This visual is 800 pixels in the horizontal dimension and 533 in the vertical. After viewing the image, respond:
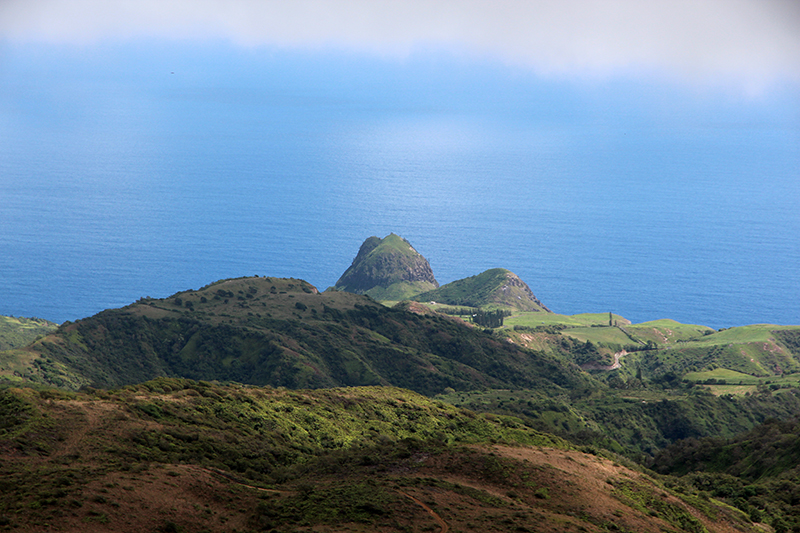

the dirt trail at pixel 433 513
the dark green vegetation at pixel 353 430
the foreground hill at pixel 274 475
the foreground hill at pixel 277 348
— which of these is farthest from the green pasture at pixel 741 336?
the dirt trail at pixel 433 513

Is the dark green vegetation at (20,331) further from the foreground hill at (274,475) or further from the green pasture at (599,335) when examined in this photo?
the green pasture at (599,335)

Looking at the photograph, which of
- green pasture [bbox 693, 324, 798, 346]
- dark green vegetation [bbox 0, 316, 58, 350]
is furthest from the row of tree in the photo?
dark green vegetation [bbox 0, 316, 58, 350]

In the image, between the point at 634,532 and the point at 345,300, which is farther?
the point at 345,300

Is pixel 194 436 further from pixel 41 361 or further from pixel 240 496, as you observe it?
pixel 41 361

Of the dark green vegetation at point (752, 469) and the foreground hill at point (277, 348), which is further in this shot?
the foreground hill at point (277, 348)

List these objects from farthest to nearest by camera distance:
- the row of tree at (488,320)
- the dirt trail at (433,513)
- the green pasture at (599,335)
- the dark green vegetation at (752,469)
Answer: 1. the green pasture at (599,335)
2. the row of tree at (488,320)
3. the dark green vegetation at (752,469)
4. the dirt trail at (433,513)

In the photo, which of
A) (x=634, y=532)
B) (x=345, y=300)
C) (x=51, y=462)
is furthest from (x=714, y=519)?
(x=345, y=300)

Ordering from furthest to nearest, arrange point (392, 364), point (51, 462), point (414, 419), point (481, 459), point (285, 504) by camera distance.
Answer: point (392, 364), point (414, 419), point (481, 459), point (51, 462), point (285, 504)
